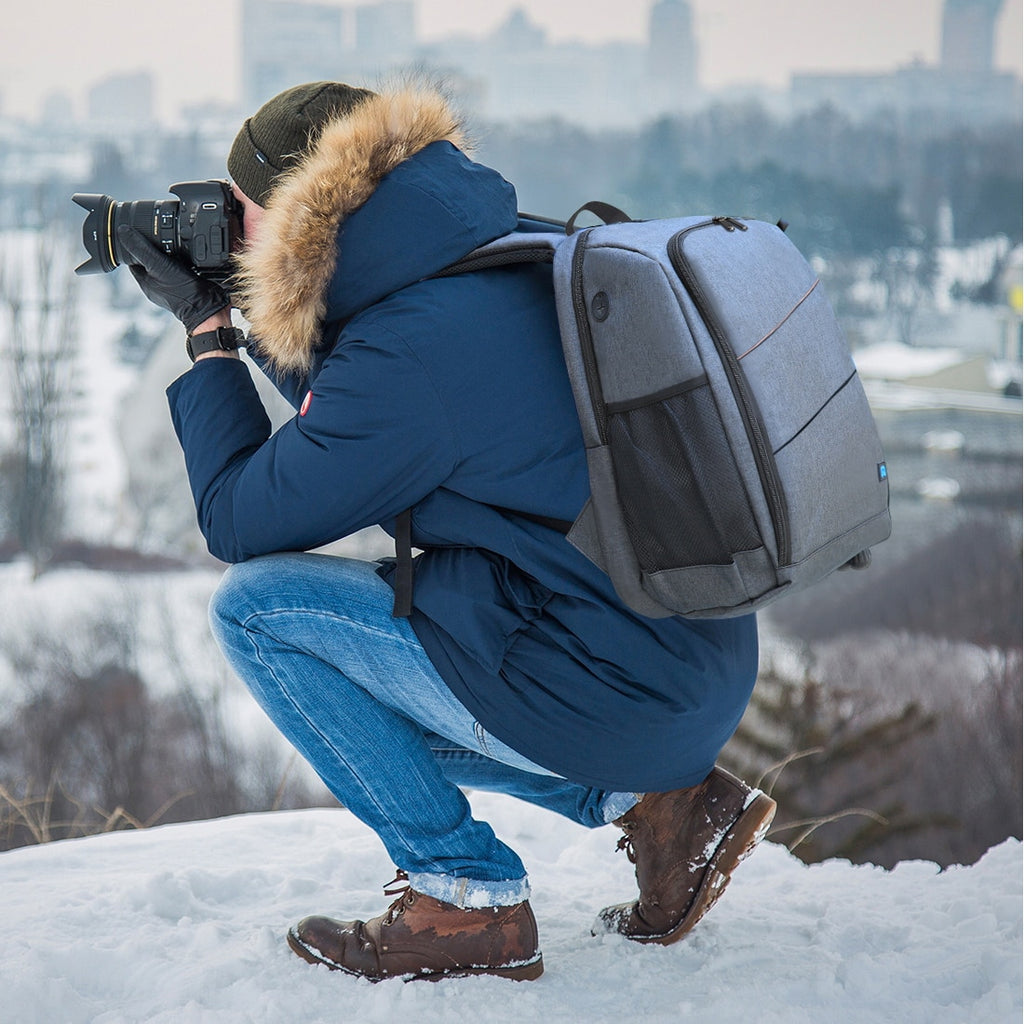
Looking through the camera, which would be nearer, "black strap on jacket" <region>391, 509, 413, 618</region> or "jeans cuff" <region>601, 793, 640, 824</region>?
"black strap on jacket" <region>391, 509, 413, 618</region>

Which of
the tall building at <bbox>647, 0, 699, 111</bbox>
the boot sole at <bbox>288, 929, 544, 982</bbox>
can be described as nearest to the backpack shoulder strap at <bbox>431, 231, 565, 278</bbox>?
the boot sole at <bbox>288, 929, 544, 982</bbox>

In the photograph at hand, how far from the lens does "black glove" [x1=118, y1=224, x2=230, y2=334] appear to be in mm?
1102

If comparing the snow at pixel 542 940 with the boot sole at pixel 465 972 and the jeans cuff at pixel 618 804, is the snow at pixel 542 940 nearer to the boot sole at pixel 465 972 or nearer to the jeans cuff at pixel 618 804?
the boot sole at pixel 465 972

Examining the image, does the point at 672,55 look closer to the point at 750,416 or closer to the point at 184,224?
the point at 184,224

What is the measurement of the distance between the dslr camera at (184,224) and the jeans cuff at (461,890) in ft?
2.12

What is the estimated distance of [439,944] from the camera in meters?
1.03

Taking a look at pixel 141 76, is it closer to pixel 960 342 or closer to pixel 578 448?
pixel 960 342

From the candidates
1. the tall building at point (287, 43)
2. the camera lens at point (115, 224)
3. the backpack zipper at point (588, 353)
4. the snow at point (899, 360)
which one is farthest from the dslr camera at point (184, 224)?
the tall building at point (287, 43)

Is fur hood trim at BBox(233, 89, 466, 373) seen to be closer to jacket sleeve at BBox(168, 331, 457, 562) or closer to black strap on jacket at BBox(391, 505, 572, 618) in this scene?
jacket sleeve at BBox(168, 331, 457, 562)

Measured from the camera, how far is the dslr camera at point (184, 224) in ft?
3.65

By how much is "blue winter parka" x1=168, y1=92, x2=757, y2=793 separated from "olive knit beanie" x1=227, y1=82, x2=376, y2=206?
9 cm

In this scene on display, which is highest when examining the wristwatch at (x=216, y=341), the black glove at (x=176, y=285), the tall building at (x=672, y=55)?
the tall building at (x=672, y=55)

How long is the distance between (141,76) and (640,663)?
92.5 feet

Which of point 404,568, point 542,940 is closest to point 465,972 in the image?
point 542,940
